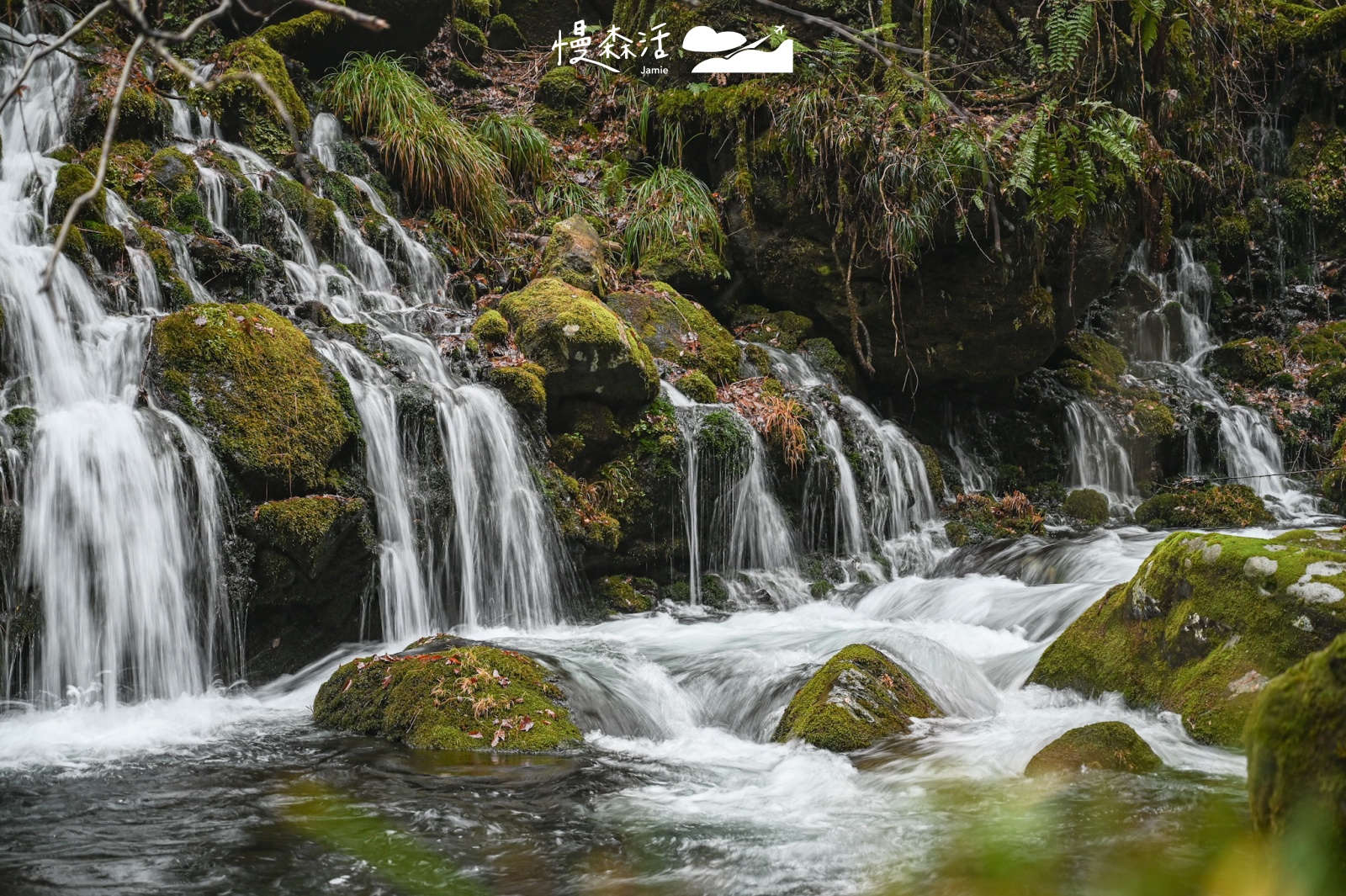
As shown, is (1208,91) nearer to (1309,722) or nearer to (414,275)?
(414,275)

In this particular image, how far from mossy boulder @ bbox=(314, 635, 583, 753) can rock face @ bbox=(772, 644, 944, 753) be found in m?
1.26

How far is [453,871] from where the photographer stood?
3.42 m

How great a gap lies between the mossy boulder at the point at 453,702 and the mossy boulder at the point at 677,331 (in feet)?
17.1

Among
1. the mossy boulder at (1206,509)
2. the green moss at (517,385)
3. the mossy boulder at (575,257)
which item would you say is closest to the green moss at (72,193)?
the green moss at (517,385)

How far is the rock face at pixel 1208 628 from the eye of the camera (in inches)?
178

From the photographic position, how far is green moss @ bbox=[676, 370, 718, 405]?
31.9 feet

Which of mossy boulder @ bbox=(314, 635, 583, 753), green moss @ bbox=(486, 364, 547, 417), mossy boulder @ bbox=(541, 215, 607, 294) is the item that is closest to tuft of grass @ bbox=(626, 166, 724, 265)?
mossy boulder @ bbox=(541, 215, 607, 294)

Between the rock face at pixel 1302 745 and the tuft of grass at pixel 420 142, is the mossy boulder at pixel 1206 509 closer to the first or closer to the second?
the tuft of grass at pixel 420 142

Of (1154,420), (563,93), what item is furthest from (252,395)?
(1154,420)

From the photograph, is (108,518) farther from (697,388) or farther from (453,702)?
(697,388)

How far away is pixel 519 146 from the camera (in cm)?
1279

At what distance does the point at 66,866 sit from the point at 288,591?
10.3 feet

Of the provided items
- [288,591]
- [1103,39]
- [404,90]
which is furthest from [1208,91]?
[288,591]

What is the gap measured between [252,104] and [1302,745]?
11438mm
